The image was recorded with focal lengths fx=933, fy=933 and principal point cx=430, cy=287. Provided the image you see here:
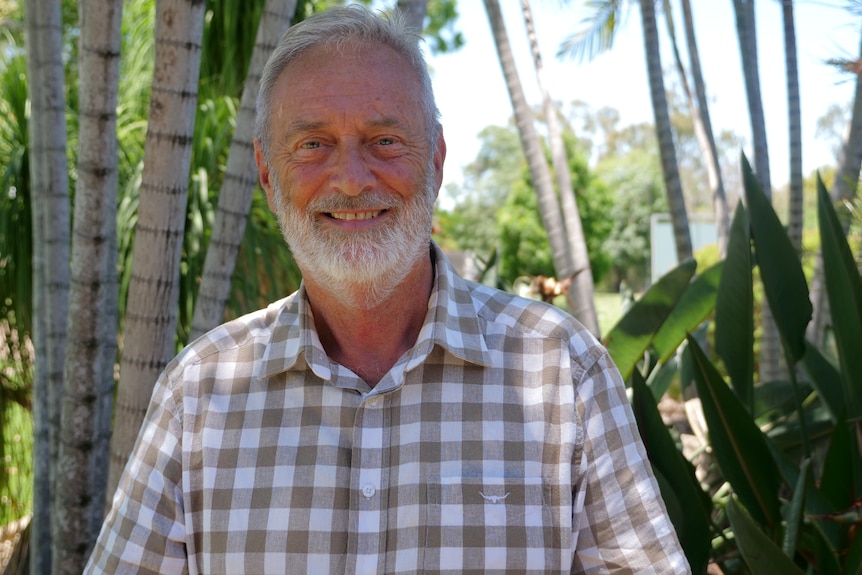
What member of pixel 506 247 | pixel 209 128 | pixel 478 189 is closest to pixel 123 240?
pixel 209 128

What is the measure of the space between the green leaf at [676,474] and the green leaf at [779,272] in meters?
0.64

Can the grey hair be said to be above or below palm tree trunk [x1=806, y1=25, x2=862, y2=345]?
above

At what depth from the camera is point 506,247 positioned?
3219cm

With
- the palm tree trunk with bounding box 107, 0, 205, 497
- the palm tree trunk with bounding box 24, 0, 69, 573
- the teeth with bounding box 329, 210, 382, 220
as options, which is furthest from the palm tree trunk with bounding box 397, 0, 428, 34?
the teeth with bounding box 329, 210, 382, 220

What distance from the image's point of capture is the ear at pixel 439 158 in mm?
1855

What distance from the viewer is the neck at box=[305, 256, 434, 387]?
1.79 metres

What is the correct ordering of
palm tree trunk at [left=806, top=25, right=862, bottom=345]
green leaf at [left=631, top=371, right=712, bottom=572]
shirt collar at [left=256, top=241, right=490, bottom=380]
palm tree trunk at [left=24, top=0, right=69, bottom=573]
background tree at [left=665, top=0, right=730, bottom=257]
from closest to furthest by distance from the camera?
shirt collar at [left=256, top=241, right=490, bottom=380] < green leaf at [left=631, top=371, right=712, bottom=572] < palm tree trunk at [left=24, top=0, right=69, bottom=573] < palm tree trunk at [left=806, top=25, right=862, bottom=345] < background tree at [left=665, top=0, right=730, bottom=257]

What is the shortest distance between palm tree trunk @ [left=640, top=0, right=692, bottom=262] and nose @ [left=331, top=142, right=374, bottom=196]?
3.64 metres

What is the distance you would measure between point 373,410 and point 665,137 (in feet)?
13.7

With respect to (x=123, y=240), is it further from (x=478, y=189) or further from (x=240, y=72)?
(x=478, y=189)

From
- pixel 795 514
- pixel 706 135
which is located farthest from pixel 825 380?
pixel 706 135

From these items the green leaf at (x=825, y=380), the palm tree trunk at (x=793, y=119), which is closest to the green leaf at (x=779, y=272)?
the green leaf at (x=825, y=380)

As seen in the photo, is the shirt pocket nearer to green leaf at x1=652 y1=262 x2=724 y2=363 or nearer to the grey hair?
the grey hair

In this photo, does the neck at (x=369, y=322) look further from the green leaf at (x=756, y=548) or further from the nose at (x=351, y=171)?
the green leaf at (x=756, y=548)
